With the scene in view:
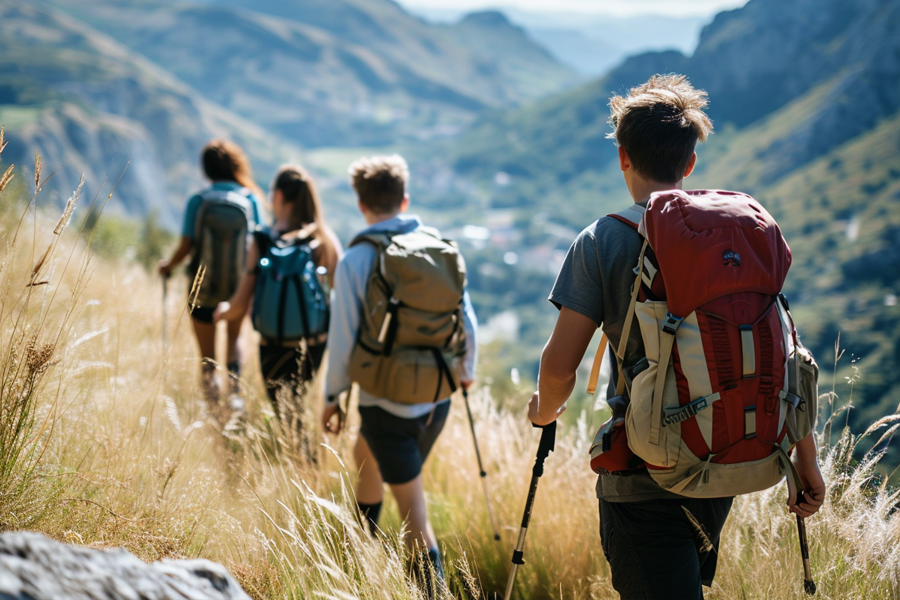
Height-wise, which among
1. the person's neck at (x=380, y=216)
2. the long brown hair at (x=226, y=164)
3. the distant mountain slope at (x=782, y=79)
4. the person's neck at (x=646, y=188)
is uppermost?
the distant mountain slope at (x=782, y=79)

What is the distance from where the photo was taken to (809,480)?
181 centimetres

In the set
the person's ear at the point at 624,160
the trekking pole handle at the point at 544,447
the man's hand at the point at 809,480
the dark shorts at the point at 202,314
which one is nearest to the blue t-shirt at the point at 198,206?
the dark shorts at the point at 202,314

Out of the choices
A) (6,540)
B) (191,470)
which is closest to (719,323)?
(6,540)

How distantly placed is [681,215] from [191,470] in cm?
195

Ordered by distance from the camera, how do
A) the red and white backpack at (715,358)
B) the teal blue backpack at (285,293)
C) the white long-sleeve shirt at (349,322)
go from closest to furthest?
the red and white backpack at (715,358), the white long-sleeve shirt at (349,322), the teal blue backpack at (285,293)

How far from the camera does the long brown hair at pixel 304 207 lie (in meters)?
3.90

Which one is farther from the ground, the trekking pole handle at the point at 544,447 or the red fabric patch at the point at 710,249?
the red fabric patch at the point at 710,249

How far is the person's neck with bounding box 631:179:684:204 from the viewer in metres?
1.82

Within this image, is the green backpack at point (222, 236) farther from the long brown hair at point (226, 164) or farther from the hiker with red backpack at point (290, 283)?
the hiker with red backpack at point (290, 283)

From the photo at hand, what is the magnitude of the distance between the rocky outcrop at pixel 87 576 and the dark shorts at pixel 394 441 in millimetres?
1292

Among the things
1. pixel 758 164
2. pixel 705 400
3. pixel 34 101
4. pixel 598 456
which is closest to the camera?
pixel 705 400

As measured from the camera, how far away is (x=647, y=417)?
1.59 meters

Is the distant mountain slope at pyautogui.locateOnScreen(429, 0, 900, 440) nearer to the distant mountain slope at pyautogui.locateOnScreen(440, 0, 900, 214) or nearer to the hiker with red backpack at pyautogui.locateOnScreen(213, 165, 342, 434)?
the distant mountain slope at pyautogui.locateOnScreen(440, 0, 900, 214)

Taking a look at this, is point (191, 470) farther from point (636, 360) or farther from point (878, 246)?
point (878, 246)
